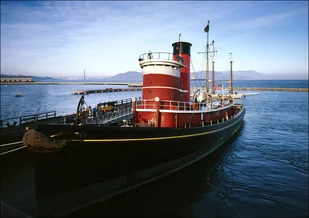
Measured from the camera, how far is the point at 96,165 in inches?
341

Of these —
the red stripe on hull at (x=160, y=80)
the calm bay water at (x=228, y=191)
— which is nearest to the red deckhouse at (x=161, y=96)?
the red stripe on hull at (x=160, y=80)

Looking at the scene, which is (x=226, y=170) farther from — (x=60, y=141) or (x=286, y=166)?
(x=60, y=141)

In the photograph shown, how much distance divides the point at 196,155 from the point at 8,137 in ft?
44.5

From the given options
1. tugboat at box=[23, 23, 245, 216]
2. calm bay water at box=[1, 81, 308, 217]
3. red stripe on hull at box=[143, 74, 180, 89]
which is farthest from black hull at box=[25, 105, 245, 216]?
red stripe on hull at box=[143, 74, 180, 89]

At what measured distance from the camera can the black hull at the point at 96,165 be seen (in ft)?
26.5

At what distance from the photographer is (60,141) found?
7910mm

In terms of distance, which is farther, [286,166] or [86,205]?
[286,166]

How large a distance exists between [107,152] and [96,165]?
765mm

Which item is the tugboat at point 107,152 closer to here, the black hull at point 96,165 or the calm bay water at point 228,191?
the black hull at point 96,165

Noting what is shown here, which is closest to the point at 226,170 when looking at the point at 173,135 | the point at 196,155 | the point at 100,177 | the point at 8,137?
the point at 196,155

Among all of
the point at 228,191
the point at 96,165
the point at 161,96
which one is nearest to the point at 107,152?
the point at 96,165

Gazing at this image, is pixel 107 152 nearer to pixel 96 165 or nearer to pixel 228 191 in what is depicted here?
pixel 96 165

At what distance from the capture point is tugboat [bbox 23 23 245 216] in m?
8.03

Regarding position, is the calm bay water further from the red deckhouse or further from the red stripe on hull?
the red stripe on hull
